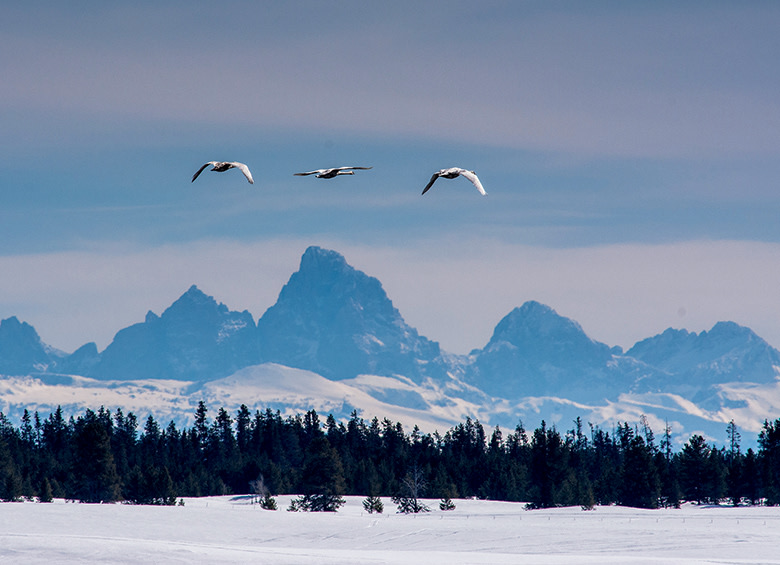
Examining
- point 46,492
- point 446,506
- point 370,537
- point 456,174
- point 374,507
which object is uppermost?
point 456,174

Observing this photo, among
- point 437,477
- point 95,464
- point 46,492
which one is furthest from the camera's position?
point 437,477

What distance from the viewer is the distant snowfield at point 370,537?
2057 inches

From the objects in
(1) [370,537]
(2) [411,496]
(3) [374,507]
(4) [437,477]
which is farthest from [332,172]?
(4) [437,477]

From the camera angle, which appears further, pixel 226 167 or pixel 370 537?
pixel 370 537

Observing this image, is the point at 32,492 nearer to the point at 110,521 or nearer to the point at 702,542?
the point at 110,521

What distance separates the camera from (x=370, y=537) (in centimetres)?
7981

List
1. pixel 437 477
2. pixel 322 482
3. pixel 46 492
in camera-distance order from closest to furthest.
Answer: pixel 322 482 < pixel 46 492 < pixel 437 477

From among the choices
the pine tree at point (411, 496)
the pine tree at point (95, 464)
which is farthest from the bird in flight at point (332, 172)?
the pine tree at point (95, 464)

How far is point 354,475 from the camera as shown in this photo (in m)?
156

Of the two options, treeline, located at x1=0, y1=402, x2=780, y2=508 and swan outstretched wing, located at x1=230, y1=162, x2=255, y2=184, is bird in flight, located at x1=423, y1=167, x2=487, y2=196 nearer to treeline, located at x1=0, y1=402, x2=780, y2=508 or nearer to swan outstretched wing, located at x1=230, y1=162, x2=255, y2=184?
swan outstretched wing, located at x1=230, y1=162, x2=255, y2=184

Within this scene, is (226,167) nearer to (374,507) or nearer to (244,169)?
(244,169)

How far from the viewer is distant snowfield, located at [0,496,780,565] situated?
5225 cm

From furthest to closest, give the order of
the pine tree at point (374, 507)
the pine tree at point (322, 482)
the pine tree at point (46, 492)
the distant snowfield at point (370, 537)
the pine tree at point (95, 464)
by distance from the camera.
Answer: the pine tree at point (95, 464) < the pine tree at point (46, 492) < the pine tree at point (322, 482) < the pine tree at point (374, 507) < the distant snowfield at point (370, 537)

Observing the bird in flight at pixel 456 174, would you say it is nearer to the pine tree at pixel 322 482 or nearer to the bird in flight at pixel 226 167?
the bird in flight at pixel 226 167
